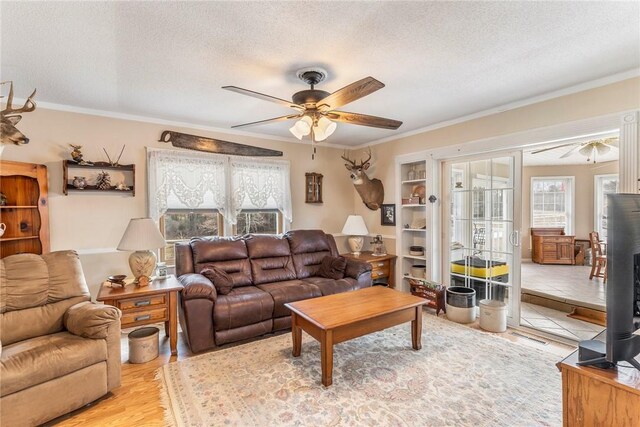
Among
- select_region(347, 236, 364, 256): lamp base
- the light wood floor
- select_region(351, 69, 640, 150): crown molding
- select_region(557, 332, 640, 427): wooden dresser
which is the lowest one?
the light wood floor

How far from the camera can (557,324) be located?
3.50 metres

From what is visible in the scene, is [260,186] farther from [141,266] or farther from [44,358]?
[44,358]

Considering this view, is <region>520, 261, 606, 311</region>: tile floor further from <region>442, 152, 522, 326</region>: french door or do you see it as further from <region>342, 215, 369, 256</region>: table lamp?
<region>342, 215, 369, 256</region>: table lamp

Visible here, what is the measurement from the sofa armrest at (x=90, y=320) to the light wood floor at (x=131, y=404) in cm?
49

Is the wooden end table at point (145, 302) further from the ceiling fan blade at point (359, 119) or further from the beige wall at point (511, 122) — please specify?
the beige wall at point (511, 122)

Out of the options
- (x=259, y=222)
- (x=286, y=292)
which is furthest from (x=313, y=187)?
(x=286, y=292)

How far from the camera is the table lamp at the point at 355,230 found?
477 cm

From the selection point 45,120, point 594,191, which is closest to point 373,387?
point 45,120

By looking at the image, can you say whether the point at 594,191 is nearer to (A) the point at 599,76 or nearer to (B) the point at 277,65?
(A) the point at 599,76

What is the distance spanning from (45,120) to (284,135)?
111 inches

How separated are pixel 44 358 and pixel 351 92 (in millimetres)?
2635

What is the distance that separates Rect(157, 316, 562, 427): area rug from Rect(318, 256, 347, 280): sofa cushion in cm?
99

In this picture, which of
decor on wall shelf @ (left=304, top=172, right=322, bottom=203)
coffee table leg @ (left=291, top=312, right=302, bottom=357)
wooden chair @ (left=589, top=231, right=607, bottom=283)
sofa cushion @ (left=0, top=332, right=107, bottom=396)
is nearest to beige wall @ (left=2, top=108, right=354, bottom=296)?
sofa cushion @ (left=0, top=332, right=107, bottom=396)

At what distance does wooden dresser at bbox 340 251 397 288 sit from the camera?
450 centimetres
